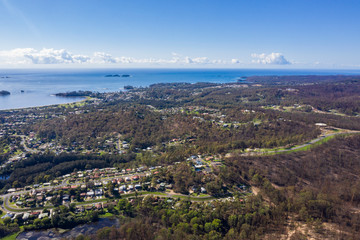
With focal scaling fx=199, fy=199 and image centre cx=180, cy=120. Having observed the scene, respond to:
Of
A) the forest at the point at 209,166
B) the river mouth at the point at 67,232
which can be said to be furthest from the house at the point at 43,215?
the river mouth at the point at 67,232

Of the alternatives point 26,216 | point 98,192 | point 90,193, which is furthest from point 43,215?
point 98,192

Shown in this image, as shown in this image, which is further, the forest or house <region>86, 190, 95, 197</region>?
house <region>86, 190, 95, 197</region>

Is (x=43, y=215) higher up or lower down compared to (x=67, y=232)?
higher up

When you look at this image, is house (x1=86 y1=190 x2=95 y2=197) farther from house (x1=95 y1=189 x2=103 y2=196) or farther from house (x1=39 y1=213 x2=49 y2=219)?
house (x1=39 y1=213 x2=49 y2=219)

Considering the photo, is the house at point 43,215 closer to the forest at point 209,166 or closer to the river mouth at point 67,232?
the forest at point 209,166

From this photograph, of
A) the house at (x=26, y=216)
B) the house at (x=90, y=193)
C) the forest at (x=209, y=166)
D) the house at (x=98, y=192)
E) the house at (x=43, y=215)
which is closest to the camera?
the forest at (x=209, y=166)

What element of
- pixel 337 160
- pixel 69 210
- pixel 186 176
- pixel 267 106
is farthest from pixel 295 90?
pixel 69 210

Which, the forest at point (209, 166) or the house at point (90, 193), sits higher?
the forest at point (209, 166)

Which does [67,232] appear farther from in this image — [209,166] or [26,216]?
[209,166]

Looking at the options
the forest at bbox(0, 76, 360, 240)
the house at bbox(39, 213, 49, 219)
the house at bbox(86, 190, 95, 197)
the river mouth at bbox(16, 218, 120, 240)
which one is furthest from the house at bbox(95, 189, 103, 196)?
the house at bbox(39, 213, 49, 219)
